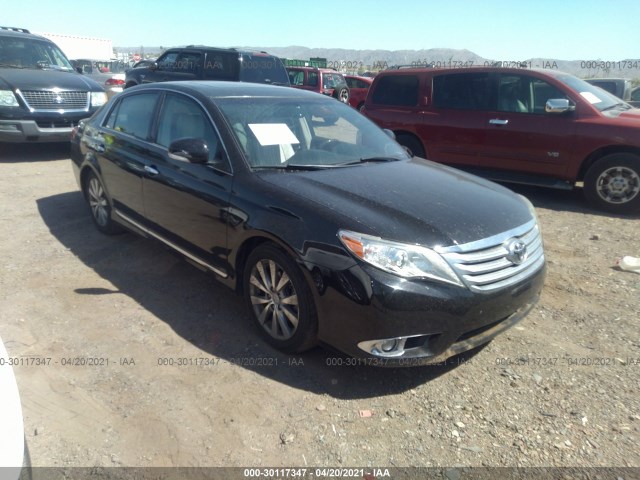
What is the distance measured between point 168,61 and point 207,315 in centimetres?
1132

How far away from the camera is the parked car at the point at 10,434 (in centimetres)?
148

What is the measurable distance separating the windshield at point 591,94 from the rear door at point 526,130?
258 mm

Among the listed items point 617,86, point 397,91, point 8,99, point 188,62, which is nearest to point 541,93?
point 397,91

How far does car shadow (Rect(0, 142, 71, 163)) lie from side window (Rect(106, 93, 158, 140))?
4758 millimetres

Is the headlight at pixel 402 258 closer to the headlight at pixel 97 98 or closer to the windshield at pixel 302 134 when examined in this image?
the windshield at pixel 302 134

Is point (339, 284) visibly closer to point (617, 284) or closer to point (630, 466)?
point (630, 466)

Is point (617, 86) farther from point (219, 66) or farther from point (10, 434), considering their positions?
point (10, 434)

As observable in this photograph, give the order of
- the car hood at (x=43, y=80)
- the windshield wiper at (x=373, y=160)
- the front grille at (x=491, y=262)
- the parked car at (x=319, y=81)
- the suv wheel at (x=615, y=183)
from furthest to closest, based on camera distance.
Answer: the parked car at (x=319, y=81) → the car hood at (x=43, y=80) → the suv wheel at (x=615, y=183) → the windshield wiper at (x=373, y=160) → the front grille at (x=491, y=262)

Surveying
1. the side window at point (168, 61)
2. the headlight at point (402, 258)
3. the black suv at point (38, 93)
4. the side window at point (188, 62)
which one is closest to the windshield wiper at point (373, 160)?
the headlight at point (402, 258)

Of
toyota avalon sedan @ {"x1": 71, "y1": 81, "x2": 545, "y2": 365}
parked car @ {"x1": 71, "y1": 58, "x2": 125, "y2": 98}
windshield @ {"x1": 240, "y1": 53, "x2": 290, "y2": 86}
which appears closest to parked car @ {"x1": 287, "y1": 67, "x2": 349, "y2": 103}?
windshield @ {"x1": 240, "y1": 53, "x2": 290, "y2": 86}

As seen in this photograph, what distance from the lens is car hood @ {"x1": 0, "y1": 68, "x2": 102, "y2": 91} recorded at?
8.12 m

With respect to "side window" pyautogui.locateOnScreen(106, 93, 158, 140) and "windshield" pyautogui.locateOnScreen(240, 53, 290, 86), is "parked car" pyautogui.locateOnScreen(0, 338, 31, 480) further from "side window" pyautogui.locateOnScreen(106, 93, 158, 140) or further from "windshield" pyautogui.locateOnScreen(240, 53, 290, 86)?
"windshield" pyautogui.locateOnScreen(240, 53, 290, 86)

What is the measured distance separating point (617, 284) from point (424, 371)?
91.5 inches

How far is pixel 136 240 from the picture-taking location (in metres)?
5.17
